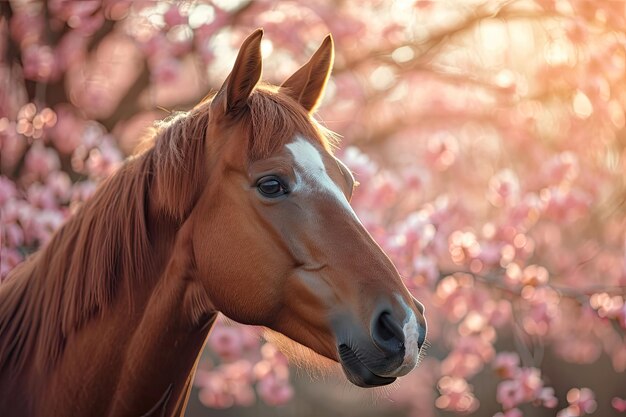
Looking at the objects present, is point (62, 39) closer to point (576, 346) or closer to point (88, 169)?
point (88, 169)

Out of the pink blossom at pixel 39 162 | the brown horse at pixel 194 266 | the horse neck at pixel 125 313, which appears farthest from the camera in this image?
the pink blossom at pixel 39 162

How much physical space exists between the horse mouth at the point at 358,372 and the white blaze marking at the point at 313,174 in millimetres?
385

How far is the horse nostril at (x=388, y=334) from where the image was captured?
5.84 feet

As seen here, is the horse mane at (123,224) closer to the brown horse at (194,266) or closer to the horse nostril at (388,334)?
the brown horse at (194,266)

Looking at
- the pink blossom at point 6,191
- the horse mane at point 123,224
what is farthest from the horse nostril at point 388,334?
the pink blossom at point 6,191

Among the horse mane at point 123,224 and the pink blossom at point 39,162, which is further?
the pink blossom at point 39,162

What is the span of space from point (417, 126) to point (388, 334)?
6124 mm

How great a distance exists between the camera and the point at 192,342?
7.04ft

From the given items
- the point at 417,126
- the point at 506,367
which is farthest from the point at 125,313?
the point at 417,126

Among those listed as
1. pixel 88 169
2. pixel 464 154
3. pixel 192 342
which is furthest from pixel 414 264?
pixel 464 154

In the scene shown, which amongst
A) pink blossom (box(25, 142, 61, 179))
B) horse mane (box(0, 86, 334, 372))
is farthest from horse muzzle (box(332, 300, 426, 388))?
pink blossom (box(25, 142, 61, 179))

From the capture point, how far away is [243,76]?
6.88 feet

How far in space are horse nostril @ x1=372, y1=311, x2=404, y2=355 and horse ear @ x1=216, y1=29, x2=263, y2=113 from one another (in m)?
0.77

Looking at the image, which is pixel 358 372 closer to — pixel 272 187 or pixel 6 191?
pixel 272 187
